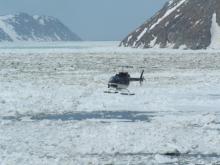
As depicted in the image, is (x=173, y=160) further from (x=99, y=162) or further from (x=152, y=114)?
(x=152, y=114)

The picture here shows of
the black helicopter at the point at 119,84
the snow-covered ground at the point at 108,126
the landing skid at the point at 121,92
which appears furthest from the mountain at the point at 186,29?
the snow-covered ground at the point at 108,126

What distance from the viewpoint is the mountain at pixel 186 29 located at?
159m

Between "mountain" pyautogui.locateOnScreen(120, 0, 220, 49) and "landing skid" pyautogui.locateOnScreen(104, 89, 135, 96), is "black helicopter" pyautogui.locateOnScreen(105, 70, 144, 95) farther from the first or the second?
"mountain" pyautogui.locateOnScreen(120, 0, 220, 49)

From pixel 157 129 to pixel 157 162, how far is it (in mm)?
5849

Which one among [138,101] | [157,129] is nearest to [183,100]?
[138,101]

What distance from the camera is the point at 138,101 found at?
111ft

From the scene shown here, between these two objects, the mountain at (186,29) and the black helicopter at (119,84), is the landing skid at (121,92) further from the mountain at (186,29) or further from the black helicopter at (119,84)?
the mountain at (186,29)

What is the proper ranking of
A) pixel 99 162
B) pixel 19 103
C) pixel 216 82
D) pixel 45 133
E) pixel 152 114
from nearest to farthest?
pixel 99 162 → pixel 45 133 → pixel 152 114 → pixel 19 103 → pixel 216 82

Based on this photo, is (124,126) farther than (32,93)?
No

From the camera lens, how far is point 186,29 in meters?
168

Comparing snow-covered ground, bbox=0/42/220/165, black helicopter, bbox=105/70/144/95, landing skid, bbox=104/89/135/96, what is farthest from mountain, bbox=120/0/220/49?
snow-covered ground, bbox=0/42/220/165

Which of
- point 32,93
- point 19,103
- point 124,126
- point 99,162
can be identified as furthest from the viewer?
point 32,93

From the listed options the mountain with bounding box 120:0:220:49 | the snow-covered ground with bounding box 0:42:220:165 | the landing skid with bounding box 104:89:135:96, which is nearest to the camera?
the snow-covered ground with bounding box 0:42:220:165

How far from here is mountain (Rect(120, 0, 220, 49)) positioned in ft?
522
